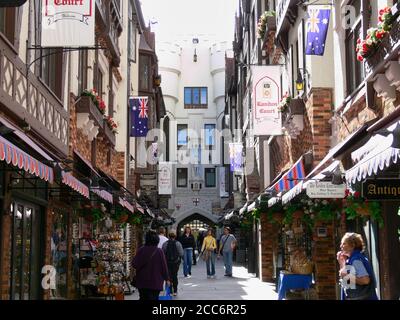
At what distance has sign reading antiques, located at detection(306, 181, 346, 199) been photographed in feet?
32.6

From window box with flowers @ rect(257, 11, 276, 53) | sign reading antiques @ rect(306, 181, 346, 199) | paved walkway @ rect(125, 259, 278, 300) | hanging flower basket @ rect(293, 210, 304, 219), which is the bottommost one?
paved walkway @ rect(125, 259, 278, 300)

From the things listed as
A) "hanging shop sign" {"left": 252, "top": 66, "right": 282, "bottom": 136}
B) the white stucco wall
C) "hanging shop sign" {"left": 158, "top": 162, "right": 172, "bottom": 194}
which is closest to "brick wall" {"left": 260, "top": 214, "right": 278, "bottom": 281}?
"hanging shop sign" {"left": 252, "top": 66, "right": 282, "bottom": 136}

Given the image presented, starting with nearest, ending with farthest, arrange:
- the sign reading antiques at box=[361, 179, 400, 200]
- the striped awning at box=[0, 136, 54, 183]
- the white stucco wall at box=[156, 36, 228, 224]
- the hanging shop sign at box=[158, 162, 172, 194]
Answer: the striped awning at box=[0, 136, 54, 183] < the sign reading antiques at box=[361, 179, 400, 200] < the hanging shop sign at box=[158, 162, 172, 194] < the white stucco wall at box=[156, 36, 228, 224]

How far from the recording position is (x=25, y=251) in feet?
36.9

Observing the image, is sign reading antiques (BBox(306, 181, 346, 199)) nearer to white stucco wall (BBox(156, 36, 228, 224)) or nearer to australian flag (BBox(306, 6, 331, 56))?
australian flag (BBox(306, 6, 331, 56))

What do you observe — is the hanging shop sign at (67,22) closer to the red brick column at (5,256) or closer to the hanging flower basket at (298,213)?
the red brick column at (5,256)

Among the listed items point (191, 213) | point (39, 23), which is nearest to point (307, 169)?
point (39, 23)

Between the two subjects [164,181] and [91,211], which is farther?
[164,181]

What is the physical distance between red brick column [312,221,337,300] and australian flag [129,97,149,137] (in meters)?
12.3

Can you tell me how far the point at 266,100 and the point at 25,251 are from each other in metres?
7.33

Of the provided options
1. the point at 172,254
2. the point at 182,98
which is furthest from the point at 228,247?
the point at 182,98

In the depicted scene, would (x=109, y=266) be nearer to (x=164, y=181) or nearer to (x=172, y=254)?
(x=172, y=254)

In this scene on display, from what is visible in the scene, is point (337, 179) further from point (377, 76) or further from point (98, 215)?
point (98, 215)

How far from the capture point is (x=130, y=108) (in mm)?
25125
